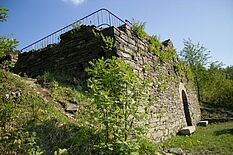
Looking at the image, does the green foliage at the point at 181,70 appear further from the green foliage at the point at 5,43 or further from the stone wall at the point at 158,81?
the green foliage at the point at 5,43

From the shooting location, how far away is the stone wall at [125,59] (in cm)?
613

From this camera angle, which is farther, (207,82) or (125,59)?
(207,82)

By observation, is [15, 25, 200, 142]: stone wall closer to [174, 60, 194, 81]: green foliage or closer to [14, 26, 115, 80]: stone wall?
[14, 26, 115, 80]: stone wall

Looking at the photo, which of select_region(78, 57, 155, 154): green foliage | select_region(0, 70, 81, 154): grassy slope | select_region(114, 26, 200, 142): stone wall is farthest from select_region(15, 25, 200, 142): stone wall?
select_region(0, 70, 81, 154): grassy slope

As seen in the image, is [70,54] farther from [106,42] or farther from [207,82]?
[207,82]

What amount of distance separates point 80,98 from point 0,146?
2306 mm

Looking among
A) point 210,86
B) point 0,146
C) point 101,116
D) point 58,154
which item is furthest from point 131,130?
point 210,86

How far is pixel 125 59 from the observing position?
576cm

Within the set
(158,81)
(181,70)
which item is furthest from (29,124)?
(181,70)

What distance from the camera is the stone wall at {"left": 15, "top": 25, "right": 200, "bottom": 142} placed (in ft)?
20.1

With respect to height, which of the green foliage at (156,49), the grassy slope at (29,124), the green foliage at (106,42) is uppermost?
the green foliage at (156,49)

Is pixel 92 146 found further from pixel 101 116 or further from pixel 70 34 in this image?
pixel 70 34

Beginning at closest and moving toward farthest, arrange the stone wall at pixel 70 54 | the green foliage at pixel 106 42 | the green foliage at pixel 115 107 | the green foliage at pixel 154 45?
the green foliage at pixel 115 107 < the green foliage at pixel 106 42 < the stone wall at pixel 70 54 < the green foliage at pixel 154 45

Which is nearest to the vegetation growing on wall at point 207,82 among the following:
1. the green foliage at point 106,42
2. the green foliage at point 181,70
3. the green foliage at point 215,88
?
the green foliage at point 215,88
